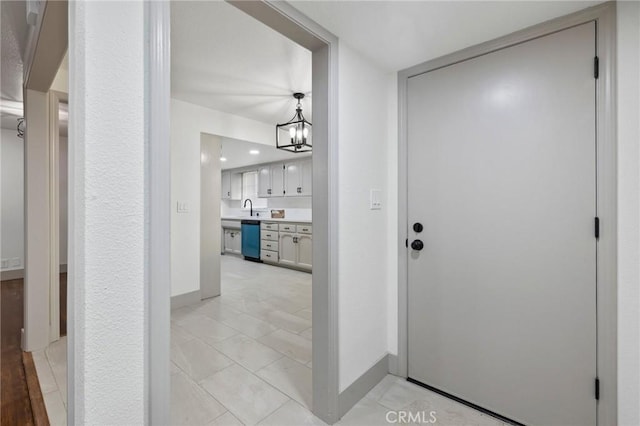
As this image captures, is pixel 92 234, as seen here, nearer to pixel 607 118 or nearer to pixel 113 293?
pixel 113 293

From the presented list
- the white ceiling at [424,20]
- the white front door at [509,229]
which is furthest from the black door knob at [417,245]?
the white ceiling at [424,20]

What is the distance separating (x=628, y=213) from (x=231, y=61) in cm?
266

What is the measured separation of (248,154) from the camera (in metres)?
5.45

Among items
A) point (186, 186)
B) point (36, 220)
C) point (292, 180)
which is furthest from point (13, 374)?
point (292, 180)

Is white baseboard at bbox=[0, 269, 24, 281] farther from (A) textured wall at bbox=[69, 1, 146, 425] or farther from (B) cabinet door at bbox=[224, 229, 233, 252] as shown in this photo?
(A) textured wall at bbox=[69, 1, 146, 425]

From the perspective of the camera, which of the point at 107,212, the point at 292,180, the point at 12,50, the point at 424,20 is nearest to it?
the point at 107,212

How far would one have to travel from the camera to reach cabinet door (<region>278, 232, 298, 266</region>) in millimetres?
5359

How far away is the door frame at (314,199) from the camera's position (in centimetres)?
79

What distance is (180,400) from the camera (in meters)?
1.81

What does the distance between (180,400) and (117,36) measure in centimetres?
192

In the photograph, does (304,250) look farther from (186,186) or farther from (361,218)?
(361,218)

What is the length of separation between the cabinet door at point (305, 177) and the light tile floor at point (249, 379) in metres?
2.70

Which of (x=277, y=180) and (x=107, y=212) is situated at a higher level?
(x=277, y=180)

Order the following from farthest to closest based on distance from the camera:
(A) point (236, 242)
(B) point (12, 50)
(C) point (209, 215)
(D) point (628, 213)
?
(A) point (236, 242) < (C) point (209, 215) < (B) point (12, 50) < (D) point (628, 213)
